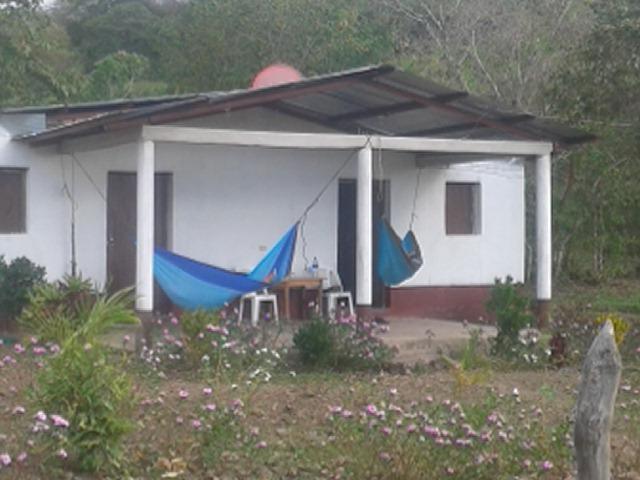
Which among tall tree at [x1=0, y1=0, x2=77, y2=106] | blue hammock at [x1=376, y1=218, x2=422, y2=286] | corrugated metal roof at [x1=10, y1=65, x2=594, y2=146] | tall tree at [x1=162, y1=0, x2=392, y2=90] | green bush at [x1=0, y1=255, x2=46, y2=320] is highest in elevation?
tall tree at [x1=162, y1=0, x2=392, y2=90]

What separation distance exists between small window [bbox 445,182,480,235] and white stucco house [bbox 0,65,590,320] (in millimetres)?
23

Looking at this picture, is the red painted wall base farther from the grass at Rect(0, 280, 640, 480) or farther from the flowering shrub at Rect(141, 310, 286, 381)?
the grass at Rect(0, 280, 640, 480)

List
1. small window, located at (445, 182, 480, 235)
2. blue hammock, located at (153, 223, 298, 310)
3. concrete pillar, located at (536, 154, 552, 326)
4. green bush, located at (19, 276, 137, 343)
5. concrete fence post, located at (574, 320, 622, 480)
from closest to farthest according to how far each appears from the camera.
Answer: concrete fence post, located at (574, 320, 622, 480) < green bush, located at (19, 276, 137, 343) < blue hammock, located at (153, 223, 298, 310) < concrete pillar, located at (536, 154, 552, 326) < small window, located at (445, 182, 480, 235)

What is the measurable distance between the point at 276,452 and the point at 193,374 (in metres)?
3.47

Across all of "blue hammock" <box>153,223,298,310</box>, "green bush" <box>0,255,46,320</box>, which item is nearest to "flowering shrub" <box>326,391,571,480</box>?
"blue hammock" <box>153,223,298,310</box>

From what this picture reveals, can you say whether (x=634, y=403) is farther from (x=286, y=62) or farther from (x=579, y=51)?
(x=286, y=62)

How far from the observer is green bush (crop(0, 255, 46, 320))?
15086 mm

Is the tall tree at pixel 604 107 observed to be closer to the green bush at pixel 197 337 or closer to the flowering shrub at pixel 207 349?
the flowering shrub at pixel 207 349

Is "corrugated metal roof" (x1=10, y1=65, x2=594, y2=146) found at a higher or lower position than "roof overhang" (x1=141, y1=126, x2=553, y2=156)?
higher

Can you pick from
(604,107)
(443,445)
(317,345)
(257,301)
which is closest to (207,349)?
(317,345)

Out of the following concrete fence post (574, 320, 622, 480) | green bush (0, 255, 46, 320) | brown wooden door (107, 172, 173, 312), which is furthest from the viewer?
brown wooden door (107, 172, 173, 312)

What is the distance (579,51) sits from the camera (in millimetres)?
16438

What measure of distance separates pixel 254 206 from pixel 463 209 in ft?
11.6

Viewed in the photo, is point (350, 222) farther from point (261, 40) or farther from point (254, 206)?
point (261, 40)
